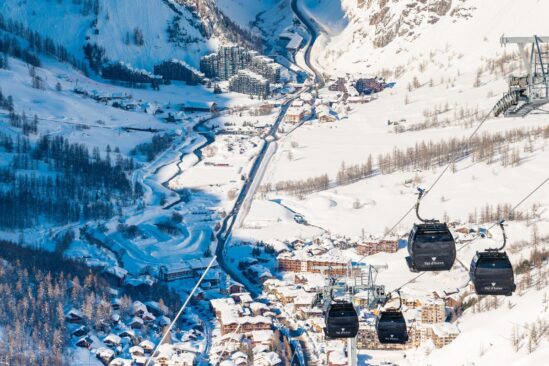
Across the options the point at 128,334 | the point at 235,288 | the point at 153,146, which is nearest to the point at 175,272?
the point at 235,288

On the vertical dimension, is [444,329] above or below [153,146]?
below

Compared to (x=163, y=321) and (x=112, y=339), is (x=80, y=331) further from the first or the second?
(x=163, y=321)

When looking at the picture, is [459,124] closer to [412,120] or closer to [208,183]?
[412,120]

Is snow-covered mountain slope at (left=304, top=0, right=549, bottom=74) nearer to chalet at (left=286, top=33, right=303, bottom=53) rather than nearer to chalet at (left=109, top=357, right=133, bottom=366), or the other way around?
chalet at (left=286, top=33, right=303, bottom=53)

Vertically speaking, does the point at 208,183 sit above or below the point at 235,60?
below

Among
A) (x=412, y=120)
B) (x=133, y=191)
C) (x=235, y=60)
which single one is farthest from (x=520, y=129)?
(x=235, y=60)

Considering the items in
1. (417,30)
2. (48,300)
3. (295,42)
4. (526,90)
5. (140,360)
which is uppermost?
(417,30)

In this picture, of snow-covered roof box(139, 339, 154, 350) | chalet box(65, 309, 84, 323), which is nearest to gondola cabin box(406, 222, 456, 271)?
snow-covered roof box(139, 339, 154, 350)
